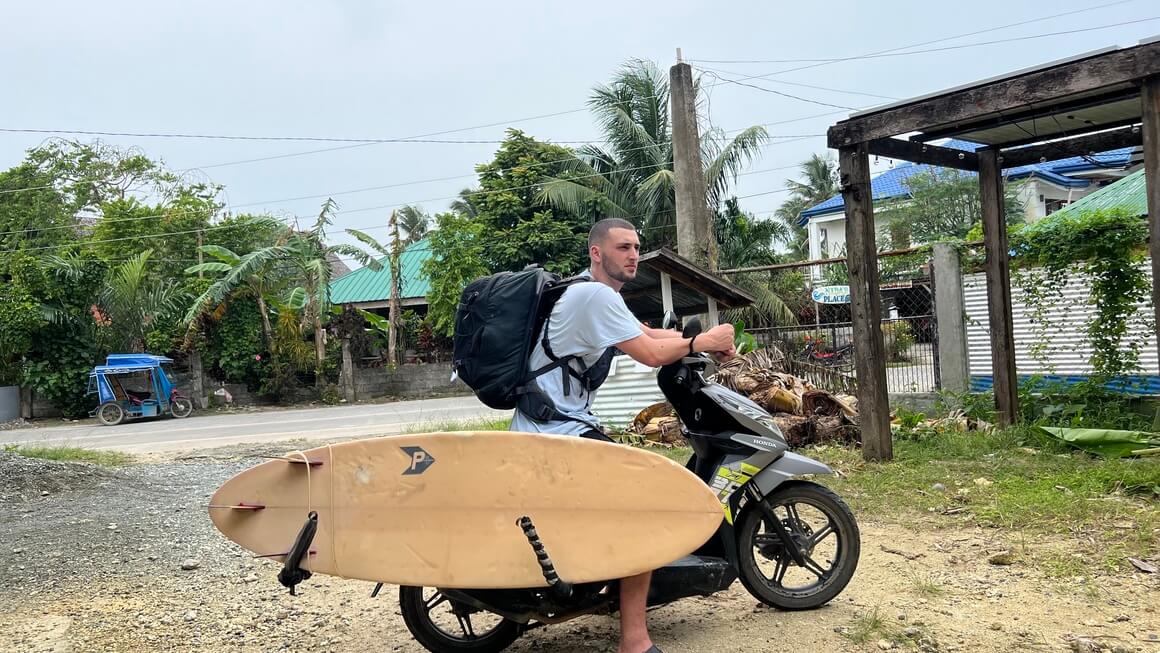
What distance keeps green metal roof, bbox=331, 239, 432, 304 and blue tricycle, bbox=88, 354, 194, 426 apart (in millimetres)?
9859

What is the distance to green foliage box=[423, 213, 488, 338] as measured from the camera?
2386cm

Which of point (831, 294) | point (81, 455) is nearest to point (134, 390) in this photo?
point (81, 455)

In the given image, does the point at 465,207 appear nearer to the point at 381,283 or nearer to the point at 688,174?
the point at 381,283

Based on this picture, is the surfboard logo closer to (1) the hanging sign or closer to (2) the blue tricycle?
(1) the hanging sign

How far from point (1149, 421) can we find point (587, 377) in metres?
6.80

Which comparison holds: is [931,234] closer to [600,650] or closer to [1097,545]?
[1097,545]

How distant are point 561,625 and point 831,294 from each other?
8.41 meters

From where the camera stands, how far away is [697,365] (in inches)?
146

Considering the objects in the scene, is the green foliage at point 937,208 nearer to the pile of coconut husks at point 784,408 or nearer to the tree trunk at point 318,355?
the tree trunk at point 318,355

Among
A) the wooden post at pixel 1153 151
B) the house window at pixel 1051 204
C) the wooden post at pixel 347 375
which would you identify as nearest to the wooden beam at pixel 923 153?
the wooden post at pixel 1153 151

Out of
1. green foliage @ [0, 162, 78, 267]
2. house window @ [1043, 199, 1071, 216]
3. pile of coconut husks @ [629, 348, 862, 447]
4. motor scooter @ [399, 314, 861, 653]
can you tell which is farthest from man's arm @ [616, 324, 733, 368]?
house window @ [1043, 199, 1071, 216]

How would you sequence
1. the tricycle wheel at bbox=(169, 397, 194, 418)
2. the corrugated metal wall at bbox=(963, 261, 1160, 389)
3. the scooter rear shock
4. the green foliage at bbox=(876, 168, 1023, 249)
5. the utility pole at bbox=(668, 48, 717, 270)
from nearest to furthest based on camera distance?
the scooter rear shock, the corrugated metal wall at bbox=(963, 261, 1160, 389), the utility pole at bbox=(668, 48, 717, 270), the tricycle wheel at bbox=(169, 397, 194, 418), the green foliage at bbox=(876, 168, 1023, 249)

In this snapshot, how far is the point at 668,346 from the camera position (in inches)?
129

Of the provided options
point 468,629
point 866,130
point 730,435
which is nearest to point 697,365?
point 730,435
